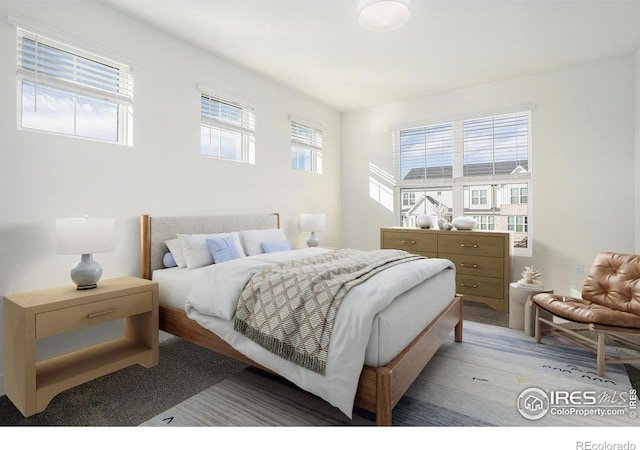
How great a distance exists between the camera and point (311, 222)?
15.4 feet

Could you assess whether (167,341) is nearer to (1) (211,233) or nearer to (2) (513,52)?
(1) (211,233)

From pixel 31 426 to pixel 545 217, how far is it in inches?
204

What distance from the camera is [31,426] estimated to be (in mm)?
1827

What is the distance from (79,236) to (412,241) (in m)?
3.77

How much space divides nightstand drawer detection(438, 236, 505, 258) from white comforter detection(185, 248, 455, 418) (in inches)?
61.9

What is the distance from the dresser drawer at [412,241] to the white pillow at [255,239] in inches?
68.4

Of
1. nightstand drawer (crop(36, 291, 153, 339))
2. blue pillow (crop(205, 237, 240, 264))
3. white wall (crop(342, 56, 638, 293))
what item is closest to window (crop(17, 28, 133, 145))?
blue pillow (crop(205, 237, 240, 264))

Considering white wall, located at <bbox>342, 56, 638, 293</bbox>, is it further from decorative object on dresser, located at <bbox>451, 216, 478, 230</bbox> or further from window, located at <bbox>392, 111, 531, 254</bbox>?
decorative object on dresser, located at <bbox>451, 216, 478, 230</bbox>

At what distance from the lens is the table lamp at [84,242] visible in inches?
86.4

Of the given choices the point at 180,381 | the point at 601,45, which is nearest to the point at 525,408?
the point at 180,381

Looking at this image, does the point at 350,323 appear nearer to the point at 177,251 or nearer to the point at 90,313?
the point at 90,313

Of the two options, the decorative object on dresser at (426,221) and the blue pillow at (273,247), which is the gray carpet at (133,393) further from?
the decorative object on dresser at (426,221)
